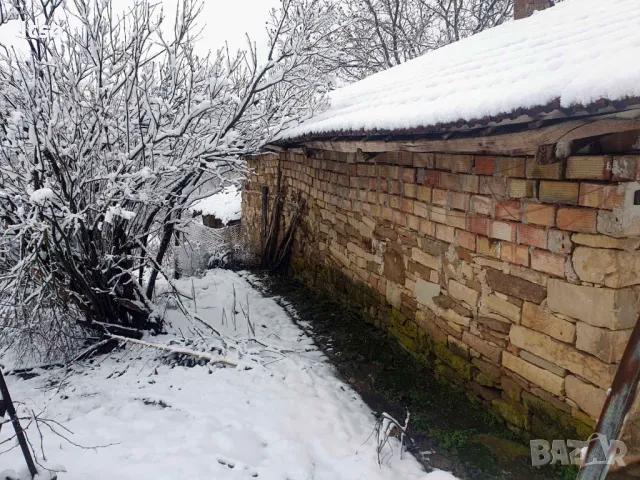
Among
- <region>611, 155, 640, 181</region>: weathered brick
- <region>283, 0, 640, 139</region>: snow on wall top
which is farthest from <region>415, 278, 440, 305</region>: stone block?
<region>611, 155, 640, 181</region>: weathered brick

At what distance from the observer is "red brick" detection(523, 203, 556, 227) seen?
8.24 feet

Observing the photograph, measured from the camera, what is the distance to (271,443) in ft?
9.26

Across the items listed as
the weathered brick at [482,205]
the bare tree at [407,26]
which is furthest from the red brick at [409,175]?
the bare tree at [407,26]

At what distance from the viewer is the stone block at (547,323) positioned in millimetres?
2477

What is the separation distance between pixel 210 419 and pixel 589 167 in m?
2.64

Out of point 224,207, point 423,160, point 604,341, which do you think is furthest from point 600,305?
point 224,207

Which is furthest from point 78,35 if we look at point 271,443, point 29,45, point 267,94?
point 271,443

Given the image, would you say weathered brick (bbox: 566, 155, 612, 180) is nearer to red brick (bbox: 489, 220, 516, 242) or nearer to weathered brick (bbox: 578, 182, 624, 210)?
weathered brick (bbox: 578, 182, 624, 210)

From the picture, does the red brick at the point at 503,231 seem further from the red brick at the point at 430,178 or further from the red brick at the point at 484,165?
the red brick at the point at 430,178

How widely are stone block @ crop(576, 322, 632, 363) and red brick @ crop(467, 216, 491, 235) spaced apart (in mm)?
824

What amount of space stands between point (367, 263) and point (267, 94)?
2301 mm

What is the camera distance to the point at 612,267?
2.23 m

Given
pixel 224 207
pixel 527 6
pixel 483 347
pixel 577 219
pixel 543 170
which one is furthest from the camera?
pixel 224 207

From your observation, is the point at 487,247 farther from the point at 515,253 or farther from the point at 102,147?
the point at 102,147
